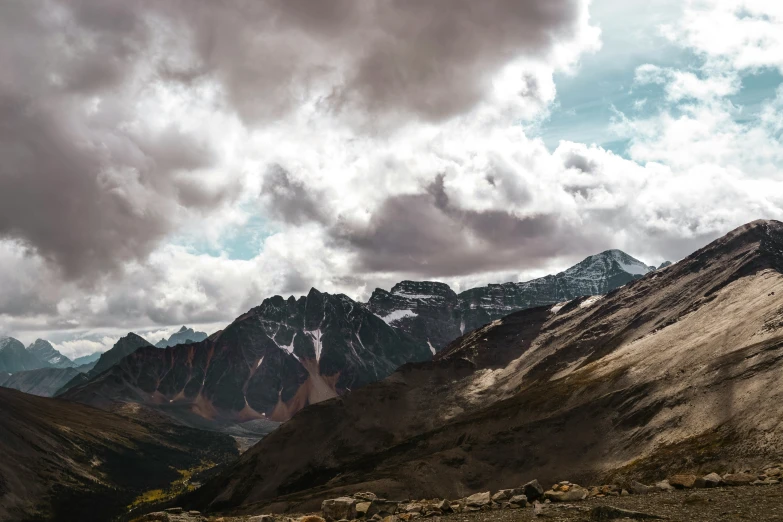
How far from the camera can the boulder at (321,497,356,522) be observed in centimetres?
6133

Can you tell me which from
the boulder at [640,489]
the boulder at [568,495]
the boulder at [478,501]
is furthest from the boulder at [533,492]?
the boulder at [640,489]

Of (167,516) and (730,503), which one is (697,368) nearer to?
(730,503)

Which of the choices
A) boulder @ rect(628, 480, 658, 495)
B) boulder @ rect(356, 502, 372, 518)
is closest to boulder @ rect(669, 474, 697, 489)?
boulder @ rect(628, 480, 658, 495)

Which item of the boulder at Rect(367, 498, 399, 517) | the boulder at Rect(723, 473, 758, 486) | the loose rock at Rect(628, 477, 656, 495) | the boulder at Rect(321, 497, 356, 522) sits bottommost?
the boulder at Rect(723, 473, 758, 486)

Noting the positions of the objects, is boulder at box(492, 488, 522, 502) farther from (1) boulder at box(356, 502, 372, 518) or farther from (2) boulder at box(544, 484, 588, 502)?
(1) boulder at box(356, 502, 372, 518)

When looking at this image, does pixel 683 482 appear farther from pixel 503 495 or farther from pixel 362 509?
pixel 362 509

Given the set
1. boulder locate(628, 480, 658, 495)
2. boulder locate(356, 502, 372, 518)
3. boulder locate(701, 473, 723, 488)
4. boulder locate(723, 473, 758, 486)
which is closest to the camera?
boulder locate(723, 473, 758, 486)

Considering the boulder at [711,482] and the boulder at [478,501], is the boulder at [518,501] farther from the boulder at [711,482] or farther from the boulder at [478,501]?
the boulder at [711,482]

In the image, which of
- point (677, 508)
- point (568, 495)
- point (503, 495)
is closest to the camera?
point (677, 508)

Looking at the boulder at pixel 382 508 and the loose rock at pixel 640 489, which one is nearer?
the loose rock at pixel 640 489

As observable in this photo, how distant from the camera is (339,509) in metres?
63.2

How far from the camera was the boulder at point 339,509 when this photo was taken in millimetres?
61325

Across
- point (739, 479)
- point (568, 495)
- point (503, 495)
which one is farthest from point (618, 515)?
point (739, 479)

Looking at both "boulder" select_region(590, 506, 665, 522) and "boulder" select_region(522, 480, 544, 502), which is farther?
"boulder" select_region(522, 480, 544, 502)
